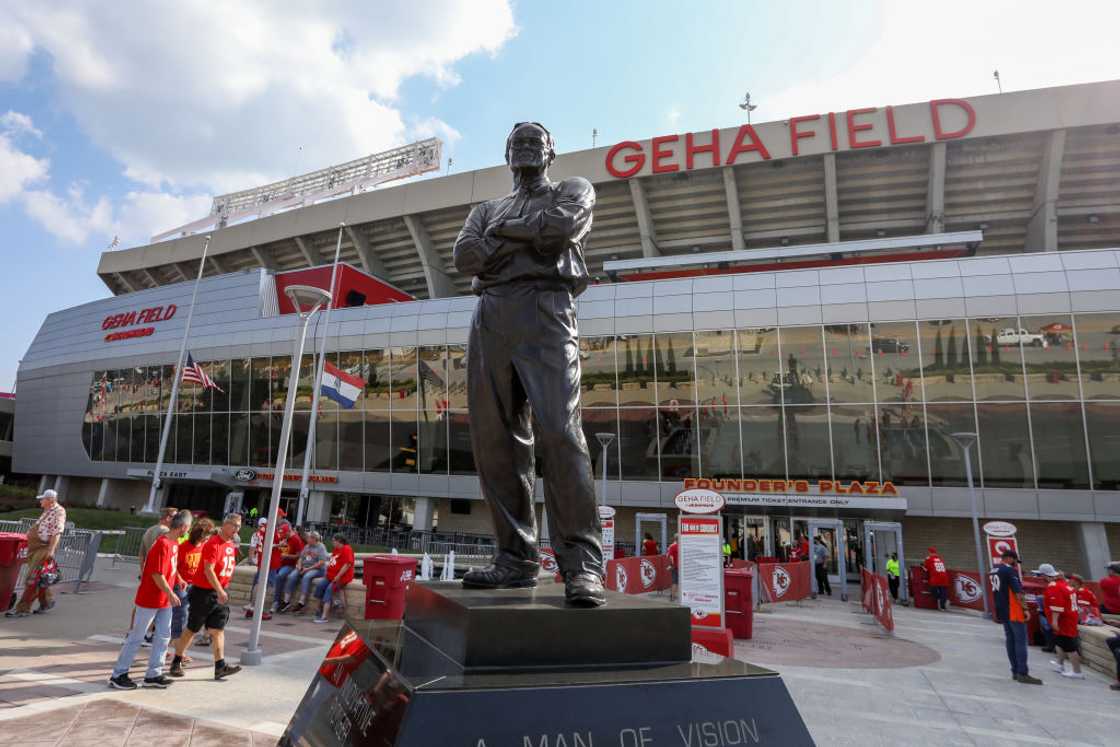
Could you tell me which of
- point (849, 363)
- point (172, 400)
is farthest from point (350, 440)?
point (849, 363)

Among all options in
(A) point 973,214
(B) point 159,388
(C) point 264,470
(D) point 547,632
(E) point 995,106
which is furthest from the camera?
(B) point 159,388

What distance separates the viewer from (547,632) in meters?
2.64

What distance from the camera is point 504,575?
357 centimetres

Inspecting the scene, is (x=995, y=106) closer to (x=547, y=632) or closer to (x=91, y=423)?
(x=547, y=632)

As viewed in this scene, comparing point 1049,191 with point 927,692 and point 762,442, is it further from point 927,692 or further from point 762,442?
point 927,692

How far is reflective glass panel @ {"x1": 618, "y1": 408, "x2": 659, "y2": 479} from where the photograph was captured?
26938 millimetres

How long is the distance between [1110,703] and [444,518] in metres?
28.5

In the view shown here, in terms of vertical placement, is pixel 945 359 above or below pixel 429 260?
below

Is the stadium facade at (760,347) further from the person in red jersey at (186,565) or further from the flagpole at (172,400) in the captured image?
the person in red jersey at (186,565)

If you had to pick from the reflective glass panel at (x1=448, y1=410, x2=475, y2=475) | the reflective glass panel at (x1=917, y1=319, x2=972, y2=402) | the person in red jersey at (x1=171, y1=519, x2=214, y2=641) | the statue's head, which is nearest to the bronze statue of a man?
the statue's head

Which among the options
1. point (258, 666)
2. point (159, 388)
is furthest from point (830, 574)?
point (159, 388)

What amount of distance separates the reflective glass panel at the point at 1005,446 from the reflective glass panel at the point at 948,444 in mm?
327

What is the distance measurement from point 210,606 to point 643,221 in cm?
3139

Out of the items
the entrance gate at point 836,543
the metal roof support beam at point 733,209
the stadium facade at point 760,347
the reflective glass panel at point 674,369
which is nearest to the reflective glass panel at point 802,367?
the stadium facade at point 760,347
